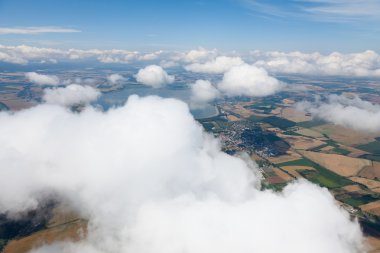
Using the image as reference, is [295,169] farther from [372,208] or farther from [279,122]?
[279,122]

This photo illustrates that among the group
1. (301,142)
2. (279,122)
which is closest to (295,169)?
(301,142)

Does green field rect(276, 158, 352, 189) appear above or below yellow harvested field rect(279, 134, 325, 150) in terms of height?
below

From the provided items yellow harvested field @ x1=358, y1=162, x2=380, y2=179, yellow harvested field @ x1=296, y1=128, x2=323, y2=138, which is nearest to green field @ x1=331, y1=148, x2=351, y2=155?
yellow harvested field @ x1=358, y1=162, x2=380, y2=179

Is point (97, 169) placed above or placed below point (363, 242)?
above

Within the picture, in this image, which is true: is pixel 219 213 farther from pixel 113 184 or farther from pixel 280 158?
pixel 280 158

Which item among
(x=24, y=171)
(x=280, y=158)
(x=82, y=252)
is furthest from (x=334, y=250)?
(x=24, y=171)

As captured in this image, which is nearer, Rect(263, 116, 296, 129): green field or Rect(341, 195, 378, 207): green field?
Rect(341, 195, 378, 207): green field

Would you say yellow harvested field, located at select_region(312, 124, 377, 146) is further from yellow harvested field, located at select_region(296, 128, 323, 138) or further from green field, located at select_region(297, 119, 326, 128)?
green field, located at select_region(297, 119, 326, 128)
